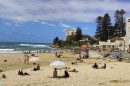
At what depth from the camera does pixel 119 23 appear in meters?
117

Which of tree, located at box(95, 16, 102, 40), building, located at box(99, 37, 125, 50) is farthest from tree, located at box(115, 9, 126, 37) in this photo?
building, located at box(99, 37, 125, 50)

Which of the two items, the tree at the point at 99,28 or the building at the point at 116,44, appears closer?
the building at the point at 116,44

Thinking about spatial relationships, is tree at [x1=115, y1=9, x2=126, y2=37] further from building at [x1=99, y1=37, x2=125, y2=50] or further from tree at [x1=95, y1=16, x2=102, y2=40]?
building at [x1=99, y1=37, x2=125, y2=50]

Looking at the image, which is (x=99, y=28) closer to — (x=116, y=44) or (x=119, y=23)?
(x=119, y=23)

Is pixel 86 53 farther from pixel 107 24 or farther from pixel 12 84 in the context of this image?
pixel 107 24

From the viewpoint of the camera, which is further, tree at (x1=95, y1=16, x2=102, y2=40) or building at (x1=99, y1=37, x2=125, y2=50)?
tree at (x1=95, y1=16, x2=102, y2=40)

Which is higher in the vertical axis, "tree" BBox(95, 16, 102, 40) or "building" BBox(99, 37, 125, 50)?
"tree" BBox(95, 16, 102, 40)

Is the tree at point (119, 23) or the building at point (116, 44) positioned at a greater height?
the tree at point (119, 23)

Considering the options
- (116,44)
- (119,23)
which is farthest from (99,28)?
(116,44)

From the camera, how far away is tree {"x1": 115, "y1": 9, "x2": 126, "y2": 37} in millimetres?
116606

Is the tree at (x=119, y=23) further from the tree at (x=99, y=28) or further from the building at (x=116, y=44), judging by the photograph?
the building at (x=116, y=44)

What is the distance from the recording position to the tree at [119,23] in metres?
117

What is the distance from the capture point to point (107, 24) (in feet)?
381

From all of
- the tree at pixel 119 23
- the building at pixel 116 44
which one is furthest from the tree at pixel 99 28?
the building at pixel 116 44
